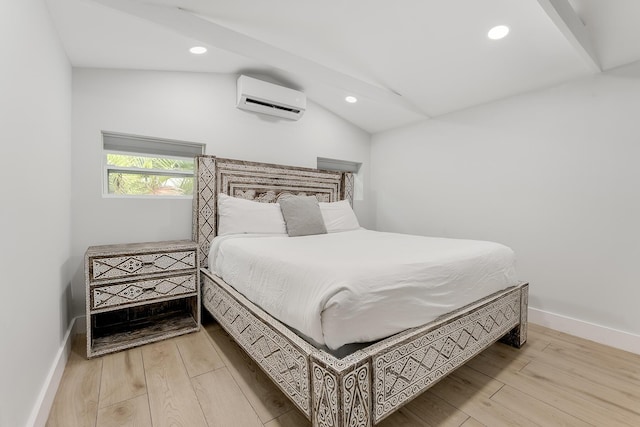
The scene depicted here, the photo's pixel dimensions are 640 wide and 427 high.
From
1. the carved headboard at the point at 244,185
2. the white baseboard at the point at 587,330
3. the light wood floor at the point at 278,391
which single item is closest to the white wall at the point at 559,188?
the white baseboard at the point at 587,330

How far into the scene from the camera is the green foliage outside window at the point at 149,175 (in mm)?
2527

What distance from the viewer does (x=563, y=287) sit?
8.06ft

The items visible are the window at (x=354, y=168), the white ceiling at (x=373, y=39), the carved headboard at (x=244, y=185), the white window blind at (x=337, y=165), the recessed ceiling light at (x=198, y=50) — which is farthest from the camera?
the window at (x=354, y=168)

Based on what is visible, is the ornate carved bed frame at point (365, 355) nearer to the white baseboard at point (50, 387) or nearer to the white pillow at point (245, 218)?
the white pillow at point (245, 218)

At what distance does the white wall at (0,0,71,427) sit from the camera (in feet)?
3.43

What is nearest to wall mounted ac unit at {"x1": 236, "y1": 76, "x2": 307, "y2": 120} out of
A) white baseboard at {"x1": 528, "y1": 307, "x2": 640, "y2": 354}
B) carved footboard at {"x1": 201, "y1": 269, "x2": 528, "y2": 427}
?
carved footboard at {"x1": 201, "y1": 269, "x2": 528, "y2": 427}

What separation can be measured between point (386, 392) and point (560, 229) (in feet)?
7.60

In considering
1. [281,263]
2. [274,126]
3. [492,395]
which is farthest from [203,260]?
[492,395]

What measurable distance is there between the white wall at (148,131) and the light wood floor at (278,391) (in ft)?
3.08

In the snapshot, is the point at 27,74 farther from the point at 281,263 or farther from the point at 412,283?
the point at 412,283

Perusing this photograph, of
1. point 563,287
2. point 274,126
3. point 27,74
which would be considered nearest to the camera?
point 27,74

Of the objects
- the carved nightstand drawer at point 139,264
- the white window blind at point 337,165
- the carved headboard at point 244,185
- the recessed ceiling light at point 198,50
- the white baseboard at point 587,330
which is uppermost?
the recessed ceiling light at point 198,50

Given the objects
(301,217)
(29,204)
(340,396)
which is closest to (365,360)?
(340,396)

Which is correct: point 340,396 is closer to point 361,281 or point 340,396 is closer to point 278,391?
point 361,281
